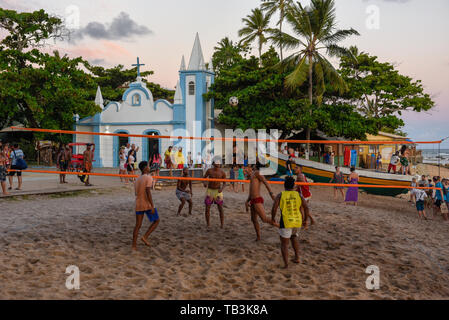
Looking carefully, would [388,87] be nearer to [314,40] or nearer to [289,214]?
[314,40]

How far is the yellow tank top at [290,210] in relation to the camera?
5660 millimetres

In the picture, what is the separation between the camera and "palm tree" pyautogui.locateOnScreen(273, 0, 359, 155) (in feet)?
70.4

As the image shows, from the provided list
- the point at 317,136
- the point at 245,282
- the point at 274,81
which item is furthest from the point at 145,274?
the point at 317,136

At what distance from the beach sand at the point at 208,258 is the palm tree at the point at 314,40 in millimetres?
13186

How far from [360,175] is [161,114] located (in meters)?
12.3

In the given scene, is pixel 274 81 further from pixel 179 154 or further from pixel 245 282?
pixel 245 282

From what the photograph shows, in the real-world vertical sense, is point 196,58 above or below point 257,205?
above

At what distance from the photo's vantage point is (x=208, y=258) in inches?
248

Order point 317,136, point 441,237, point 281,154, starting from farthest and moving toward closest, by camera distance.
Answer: point 317,136 → point 281,154 → point 441,237

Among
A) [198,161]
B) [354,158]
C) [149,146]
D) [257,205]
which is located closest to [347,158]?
[354,158]

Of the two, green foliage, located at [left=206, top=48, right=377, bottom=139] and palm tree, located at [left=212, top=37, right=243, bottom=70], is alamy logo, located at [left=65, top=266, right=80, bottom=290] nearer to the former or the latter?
green foliage, located at [left=206, top=48, right=377, bottom=139]
